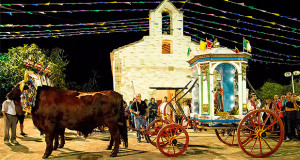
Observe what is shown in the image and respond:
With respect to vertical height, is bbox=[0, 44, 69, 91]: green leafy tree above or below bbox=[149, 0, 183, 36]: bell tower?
below

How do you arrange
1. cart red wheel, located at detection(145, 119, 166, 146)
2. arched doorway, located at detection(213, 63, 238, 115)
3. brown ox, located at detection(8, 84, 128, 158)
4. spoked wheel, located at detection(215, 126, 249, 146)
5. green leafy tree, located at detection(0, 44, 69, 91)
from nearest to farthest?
1. brown ox, located at detection(8, 84, 128, 158)
2. cart red wheel, located at detection(145, 119, 166, 146)
3. spoked wheel, located at detection(215, 126, 249, 146)
4. arched doorway, located at detection(213, 63, 238, 115)
5. green leafy tree, located at detection(0, 44, 69, 91)

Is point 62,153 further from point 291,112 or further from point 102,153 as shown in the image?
point 291,112

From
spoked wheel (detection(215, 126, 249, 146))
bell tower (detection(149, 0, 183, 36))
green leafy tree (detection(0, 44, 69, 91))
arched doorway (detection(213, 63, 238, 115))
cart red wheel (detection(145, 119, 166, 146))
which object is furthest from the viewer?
green leafy tree (detection(0, 44, 69, 91))

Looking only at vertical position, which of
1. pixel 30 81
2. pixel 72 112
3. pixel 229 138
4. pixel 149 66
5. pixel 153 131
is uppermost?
pixel 149 66

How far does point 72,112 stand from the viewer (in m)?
6.38

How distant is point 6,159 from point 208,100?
549cm

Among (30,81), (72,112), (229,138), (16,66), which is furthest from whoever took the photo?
(16,66)

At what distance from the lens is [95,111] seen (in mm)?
6523

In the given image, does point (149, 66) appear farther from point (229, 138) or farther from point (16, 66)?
point (16, 66)

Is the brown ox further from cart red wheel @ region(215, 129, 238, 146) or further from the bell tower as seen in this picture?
the bell tower

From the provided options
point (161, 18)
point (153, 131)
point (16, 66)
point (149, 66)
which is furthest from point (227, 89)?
point (16, 66)

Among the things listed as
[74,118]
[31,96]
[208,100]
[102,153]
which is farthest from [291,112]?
[31,96]

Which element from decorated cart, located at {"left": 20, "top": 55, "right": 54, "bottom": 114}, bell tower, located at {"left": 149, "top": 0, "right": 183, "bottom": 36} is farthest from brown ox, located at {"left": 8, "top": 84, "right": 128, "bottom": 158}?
bell tower, located at {"left": 149, "top": 0, "right": 183, "bottom": 36}

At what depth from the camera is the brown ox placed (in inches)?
248
